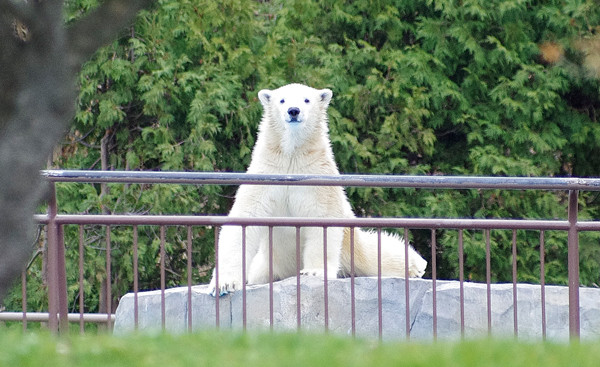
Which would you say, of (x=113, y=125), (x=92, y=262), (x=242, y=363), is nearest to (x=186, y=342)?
(x=242, y=363)

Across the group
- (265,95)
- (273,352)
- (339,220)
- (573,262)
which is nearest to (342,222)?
(339,220)

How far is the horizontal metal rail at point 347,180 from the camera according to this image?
6.21 metres

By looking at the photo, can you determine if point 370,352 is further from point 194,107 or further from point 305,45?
point 305,45

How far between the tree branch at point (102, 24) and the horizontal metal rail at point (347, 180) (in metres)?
2.79

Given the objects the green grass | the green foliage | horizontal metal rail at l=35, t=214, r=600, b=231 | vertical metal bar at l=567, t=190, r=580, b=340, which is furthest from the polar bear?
the green grass

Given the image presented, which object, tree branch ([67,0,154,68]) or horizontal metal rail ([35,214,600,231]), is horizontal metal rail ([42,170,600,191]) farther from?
tree branch ([67,0,154,68])

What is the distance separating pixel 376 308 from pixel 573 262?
199 centimetres

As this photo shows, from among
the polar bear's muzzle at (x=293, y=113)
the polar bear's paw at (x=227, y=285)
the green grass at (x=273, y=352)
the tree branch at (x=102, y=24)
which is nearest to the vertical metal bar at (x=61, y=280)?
the polar bear's paw at (x=227, y=285)

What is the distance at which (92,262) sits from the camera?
11398 millimetres

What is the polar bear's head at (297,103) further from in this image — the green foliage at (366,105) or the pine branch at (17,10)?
the pine branch at (17,10)

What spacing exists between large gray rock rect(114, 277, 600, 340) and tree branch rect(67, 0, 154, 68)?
14.3 ft

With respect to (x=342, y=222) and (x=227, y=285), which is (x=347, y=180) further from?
(x=227, y=285)

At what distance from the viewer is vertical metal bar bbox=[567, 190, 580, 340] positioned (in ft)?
20.5

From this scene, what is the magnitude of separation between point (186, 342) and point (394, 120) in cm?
848
